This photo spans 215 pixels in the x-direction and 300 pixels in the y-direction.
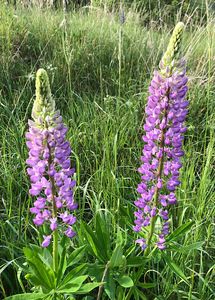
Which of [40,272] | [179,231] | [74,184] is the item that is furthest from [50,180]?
[179,231]

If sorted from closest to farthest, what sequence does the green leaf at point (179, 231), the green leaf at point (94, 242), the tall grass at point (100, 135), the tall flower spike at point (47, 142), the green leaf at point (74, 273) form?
the tall flower spike at point (47, 142) < the green leaf at point (74, 273) < the green leaf at point (94, 242) < the green leaf at point (179, 231) < the tall grass at point (100, 135)

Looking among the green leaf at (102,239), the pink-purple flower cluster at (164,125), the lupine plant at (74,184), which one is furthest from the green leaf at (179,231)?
the green leaf at (102,239)

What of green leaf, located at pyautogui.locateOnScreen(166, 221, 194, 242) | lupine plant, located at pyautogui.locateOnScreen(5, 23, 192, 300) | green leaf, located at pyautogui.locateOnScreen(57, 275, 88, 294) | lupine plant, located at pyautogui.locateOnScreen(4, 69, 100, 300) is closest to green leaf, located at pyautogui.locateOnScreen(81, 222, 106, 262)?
lupine plant, located at pyautogui.locateOnScreen(5, 23, 192, 300)

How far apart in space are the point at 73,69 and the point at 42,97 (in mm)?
2893

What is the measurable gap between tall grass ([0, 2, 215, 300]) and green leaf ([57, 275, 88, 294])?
354mm

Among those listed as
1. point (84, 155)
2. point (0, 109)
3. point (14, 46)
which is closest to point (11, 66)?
point (14, 46)

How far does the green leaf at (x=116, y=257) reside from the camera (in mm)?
1679

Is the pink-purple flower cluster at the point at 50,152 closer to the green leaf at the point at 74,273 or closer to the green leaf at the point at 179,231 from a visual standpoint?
Result: the green leaf at the point at 74,273

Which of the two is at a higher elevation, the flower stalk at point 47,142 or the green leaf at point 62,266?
the flower stalk at point 47,142

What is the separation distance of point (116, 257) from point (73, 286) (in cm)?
22

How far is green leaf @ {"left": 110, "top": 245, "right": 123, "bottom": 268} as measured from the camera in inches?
66.1

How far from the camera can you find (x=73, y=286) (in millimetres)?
1589

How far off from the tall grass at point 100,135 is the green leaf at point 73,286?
354 mm

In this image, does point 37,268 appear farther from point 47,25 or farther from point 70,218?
point 47,25
